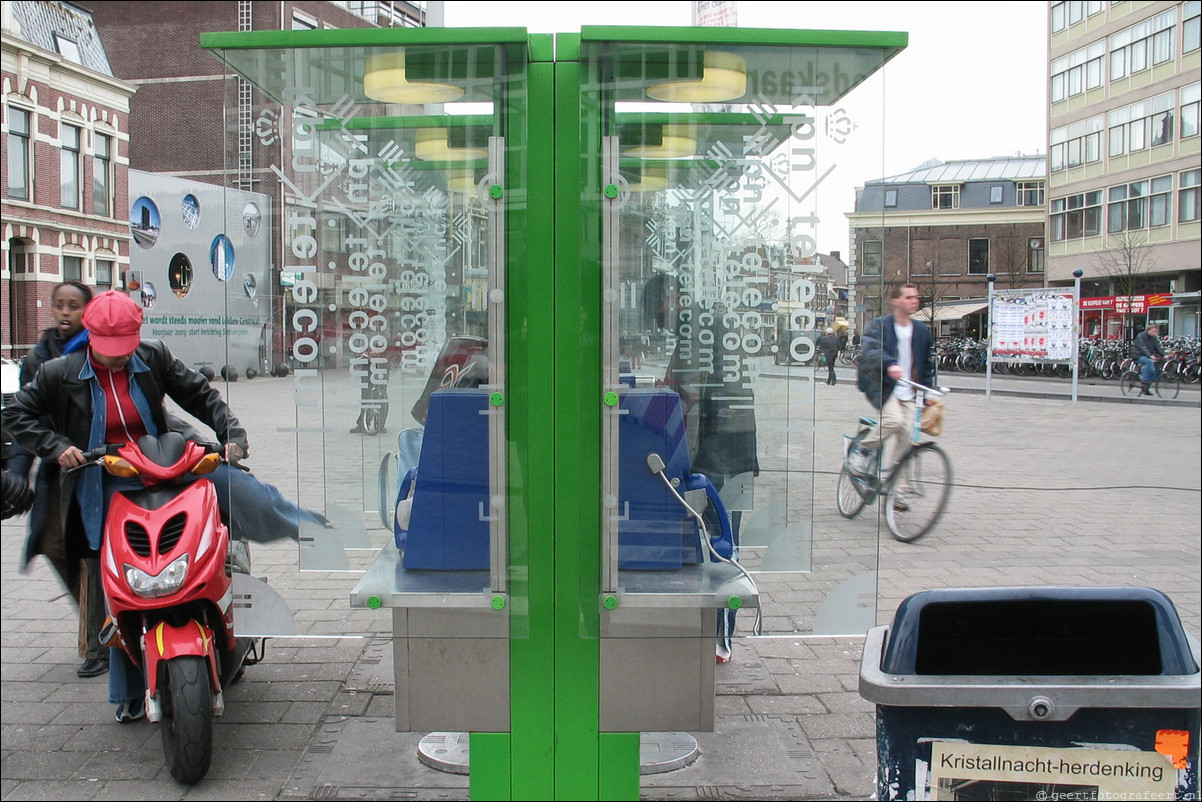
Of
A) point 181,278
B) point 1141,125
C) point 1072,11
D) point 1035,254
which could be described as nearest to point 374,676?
point 181,278

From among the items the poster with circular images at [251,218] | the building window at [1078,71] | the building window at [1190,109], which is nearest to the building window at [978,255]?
the building window at [1190,109]

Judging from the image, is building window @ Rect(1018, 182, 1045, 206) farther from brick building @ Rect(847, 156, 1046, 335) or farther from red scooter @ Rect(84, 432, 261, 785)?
red scooter @ Rect(84, 432, 261, 785)

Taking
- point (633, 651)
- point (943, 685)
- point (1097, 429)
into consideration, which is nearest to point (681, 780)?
point (633, 651)

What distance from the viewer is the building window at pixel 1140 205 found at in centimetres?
1941

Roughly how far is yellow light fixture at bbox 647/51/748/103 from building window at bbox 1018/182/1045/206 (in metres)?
19.7

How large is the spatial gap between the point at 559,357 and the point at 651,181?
0.53 meters

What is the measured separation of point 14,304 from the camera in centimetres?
2403

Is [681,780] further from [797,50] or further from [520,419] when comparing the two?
[797,50]

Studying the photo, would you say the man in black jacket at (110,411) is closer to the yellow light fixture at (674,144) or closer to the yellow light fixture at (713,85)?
the yellow light fixture at (674,144)

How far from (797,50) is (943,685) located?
146 centimetres

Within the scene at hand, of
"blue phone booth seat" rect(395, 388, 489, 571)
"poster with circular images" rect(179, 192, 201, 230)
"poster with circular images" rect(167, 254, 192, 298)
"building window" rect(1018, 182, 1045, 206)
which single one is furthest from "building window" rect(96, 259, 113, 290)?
"blue phone booth seat" rect(395, 388, 489, 571)

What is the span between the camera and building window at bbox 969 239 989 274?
2206cm

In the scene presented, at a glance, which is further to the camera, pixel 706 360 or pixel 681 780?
pixel 681 780

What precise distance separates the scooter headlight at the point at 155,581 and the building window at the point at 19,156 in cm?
2301
